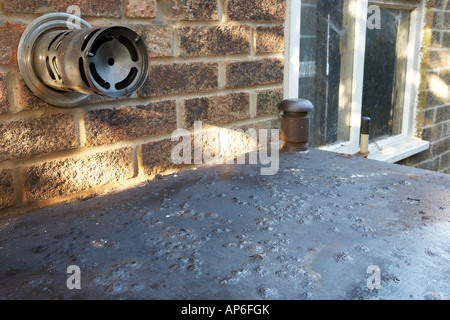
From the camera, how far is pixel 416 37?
122 inches

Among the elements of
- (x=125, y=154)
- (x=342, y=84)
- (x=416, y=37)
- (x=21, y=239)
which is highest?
(x=416, y=37)

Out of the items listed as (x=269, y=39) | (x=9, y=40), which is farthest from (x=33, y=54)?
(x=269, y=39)

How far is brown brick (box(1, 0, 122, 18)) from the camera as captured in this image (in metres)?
1.11

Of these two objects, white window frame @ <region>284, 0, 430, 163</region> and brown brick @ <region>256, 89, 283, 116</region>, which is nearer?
brown brick @ <region>256, 89, 283, 116</region>

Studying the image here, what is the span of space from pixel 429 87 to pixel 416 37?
37cm

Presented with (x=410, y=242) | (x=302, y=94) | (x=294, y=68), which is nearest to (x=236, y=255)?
(x=410, y=242)

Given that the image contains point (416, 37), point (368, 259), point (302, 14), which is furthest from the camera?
point (416, 37)

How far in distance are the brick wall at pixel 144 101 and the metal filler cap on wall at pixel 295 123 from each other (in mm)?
176

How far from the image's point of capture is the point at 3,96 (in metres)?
1.12

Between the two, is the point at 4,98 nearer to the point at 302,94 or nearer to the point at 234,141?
the point at 234,141
